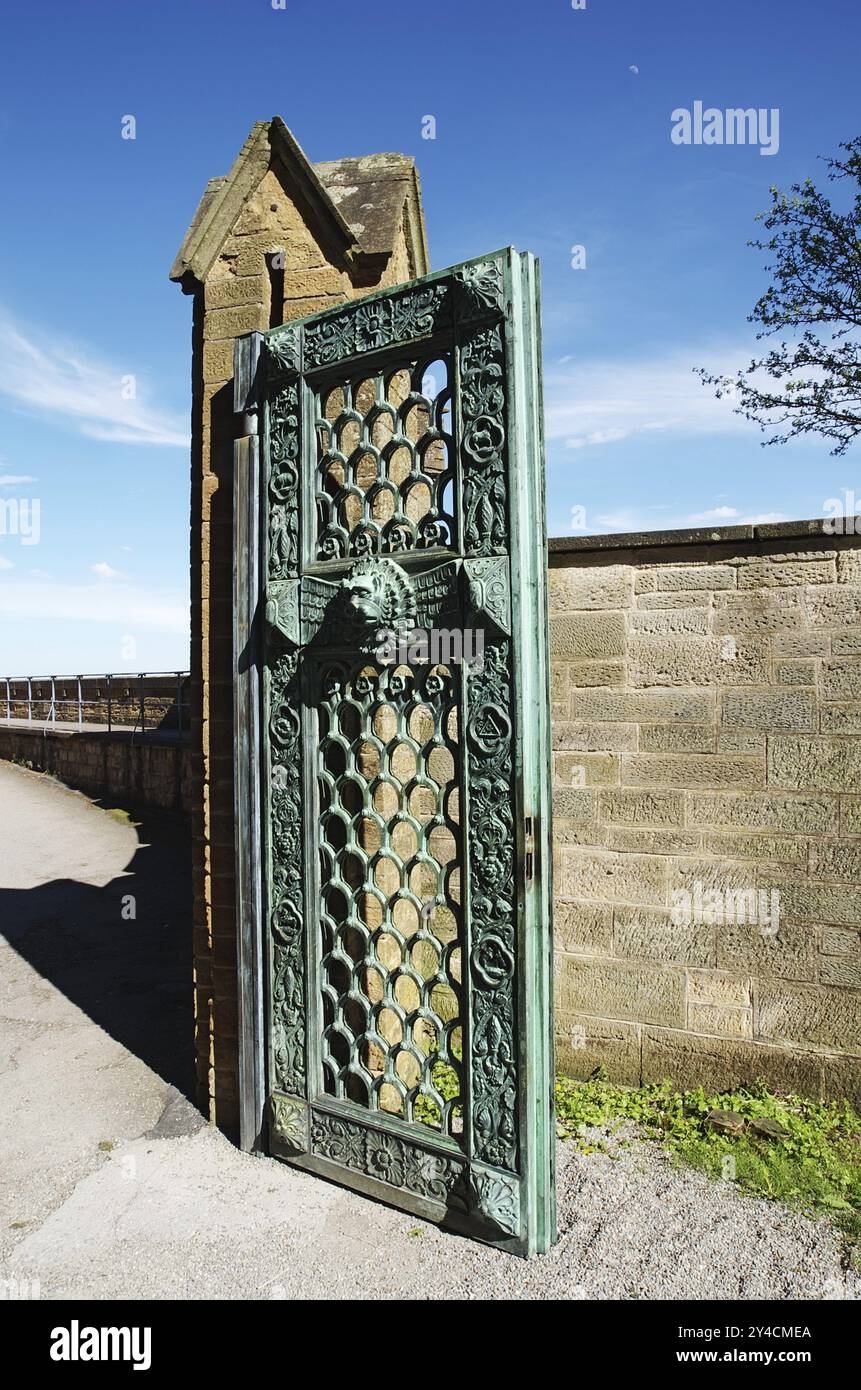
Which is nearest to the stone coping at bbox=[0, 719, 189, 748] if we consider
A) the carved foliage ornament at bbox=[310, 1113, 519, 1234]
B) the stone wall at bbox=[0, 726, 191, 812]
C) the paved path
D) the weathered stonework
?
the stone wall at bbox=[0, 726, 191, 812]

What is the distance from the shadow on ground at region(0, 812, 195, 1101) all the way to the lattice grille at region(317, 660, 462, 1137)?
1.18 metres

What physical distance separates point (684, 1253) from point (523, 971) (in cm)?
122

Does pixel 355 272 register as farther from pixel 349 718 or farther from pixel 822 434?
pixel 822 434

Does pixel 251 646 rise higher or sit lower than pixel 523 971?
higher

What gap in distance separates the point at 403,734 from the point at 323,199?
97.6 inches

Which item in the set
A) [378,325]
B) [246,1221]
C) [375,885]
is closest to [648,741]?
[375,885]

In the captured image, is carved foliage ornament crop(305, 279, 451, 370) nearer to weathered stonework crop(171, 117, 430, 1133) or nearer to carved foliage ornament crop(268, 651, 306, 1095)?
weathered stonework crop(171, 117, 430, 1133)

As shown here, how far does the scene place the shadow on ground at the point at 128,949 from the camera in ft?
17.3

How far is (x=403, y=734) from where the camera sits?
3574mm

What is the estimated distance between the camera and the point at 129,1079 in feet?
15.3

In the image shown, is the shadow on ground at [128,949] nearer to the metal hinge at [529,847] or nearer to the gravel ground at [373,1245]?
the gravel ground at [373,1245]

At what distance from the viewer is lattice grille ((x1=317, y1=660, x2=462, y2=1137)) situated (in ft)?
11.3

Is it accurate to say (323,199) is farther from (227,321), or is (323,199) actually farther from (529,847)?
(529,847)

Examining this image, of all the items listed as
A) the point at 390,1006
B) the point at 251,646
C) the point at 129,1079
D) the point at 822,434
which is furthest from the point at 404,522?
the point at 822,434
